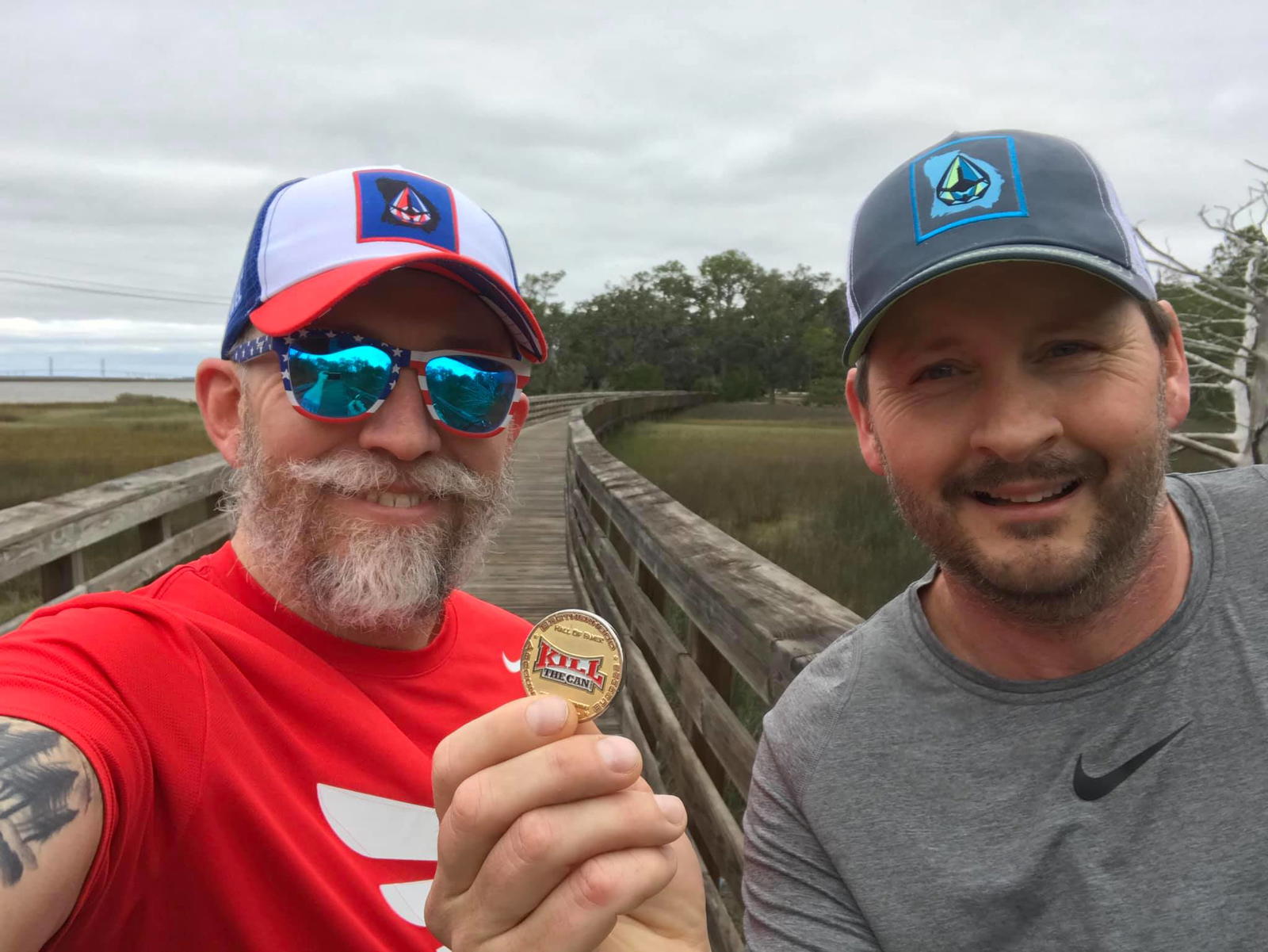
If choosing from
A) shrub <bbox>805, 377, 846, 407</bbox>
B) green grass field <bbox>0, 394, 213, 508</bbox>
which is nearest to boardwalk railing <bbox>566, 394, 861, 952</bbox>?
green grass field <bbox>0, 394, 213, 508</bbox>

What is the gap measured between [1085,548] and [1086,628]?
148 mm

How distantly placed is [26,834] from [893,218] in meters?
1.76

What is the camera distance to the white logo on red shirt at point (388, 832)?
1515 millimetres

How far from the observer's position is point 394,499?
69.7 inches

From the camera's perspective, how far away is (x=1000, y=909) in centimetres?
138

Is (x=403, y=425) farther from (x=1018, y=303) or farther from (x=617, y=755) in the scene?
(x=1018, y=303)

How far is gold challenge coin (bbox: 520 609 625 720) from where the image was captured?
54.1 inches

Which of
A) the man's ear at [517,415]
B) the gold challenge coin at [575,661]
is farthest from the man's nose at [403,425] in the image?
the gold challenge coin at [575,661]

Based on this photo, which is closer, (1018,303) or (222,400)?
(1018,303)

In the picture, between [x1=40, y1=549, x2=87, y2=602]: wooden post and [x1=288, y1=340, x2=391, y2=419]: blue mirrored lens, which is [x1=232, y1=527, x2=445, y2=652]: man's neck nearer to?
[x1=288, y1=340, x2=391, y2=419]: blue mirrored lens

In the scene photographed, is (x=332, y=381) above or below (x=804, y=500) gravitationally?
above

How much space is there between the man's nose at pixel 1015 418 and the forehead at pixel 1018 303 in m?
0.09

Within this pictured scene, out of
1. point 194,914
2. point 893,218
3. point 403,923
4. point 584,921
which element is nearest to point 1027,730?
point 584,921

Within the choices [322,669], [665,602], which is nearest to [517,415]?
[322,669]
